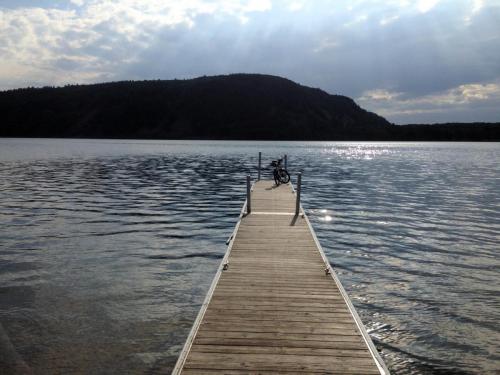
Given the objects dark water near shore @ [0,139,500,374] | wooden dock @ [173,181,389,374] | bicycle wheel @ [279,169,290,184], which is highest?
bicycle wheel @ [279,169,290,184]

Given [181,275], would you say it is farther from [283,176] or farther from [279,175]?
[283,176]

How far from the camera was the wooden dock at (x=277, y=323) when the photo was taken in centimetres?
627

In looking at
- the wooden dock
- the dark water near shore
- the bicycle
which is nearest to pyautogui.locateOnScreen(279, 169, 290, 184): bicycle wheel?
the bicycle

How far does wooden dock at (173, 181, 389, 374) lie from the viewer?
6273 mm

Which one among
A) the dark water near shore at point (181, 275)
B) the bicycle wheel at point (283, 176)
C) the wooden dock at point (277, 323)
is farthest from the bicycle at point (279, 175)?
the wooden dock at point (277, 323)

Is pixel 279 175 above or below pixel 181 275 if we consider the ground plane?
above

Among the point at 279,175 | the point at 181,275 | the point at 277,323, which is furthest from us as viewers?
the point at 279,175

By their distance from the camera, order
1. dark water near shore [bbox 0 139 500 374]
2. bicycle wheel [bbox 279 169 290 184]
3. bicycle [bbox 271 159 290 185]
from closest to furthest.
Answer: dark water near shore [bbox 0 139 500 374] → bicycle [bbox 271 159 290 185] → bicycle wheel [bbox 279 169 290 184]

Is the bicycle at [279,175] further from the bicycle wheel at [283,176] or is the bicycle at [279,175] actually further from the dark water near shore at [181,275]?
the dark water near shore at [181,275]

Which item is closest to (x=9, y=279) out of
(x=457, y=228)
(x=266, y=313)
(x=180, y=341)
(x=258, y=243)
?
(x=180, y=341)

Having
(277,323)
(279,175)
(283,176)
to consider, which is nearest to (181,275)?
(277,323)

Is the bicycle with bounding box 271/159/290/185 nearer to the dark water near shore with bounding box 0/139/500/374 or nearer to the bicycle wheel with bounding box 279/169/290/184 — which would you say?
the bicycle wheel with bounding box 279/169/290/184

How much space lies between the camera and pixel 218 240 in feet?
57.8

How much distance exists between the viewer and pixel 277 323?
7660mm
